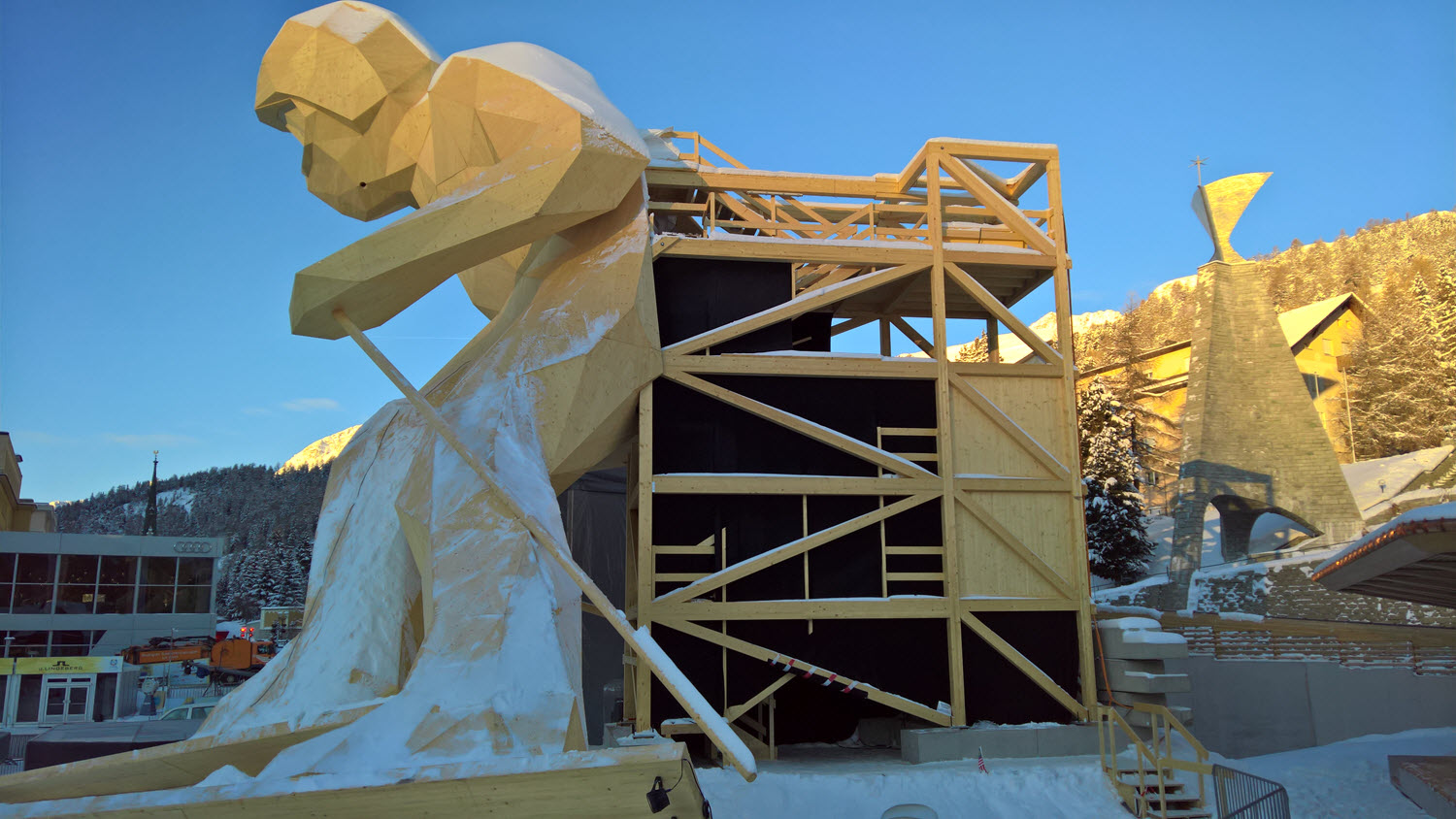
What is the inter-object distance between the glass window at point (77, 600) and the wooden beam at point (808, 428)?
88.1ft

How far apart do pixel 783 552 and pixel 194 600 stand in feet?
92.2

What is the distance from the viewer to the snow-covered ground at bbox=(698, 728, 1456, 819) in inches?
469

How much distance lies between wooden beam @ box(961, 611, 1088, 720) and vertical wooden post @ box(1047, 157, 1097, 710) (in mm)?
221

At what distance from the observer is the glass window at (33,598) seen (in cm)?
3086

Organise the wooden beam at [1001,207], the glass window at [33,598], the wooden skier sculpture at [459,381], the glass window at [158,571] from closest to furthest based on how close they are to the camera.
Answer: the wooden skier sculpture at [459,381]
the wooden beam at [1001,207]
the glass window at [33,598]
the glass window at [158,571]

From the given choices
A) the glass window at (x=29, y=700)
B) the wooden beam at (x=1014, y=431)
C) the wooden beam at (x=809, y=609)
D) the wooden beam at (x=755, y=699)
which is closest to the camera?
the wooden beam at (x=755, y=699)

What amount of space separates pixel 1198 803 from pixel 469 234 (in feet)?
35.0

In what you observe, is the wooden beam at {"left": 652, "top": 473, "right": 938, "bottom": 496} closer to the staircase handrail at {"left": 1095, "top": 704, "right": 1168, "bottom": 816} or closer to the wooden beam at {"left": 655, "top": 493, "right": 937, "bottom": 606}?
the wooden beam at {"left": 655, "top": 493, "right": 937, "bottom": 606}

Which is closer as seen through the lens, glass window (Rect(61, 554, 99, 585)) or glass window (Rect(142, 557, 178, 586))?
glass window (Rect(61, 554, 99, 585))

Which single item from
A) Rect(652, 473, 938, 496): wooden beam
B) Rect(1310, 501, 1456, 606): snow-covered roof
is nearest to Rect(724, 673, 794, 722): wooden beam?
Rect(652, 473, 938, 496): wooden beam

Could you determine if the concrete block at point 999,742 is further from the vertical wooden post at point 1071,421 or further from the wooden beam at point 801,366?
the wooden beam at point 801,366

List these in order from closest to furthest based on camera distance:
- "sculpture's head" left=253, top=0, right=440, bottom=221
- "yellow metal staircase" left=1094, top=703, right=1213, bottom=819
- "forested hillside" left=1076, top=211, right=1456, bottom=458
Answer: "yellow metal staircase" left=1094, top=703, right=1213, bottom=819, "sculpture's head" left=253, top=0, right=440, bottom=221, "forested hillside" left=1076, top=211, right=1456, bottom=458

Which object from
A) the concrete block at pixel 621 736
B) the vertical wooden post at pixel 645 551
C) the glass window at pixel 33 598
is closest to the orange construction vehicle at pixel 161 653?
the glass window at pixel 33 598

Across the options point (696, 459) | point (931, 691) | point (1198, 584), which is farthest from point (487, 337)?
point (1198, 584)
